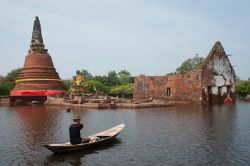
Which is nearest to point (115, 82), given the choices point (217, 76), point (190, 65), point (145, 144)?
point (190, 65)

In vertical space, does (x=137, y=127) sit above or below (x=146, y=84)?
below

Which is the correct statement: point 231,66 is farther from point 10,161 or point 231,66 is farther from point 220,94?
point 10,161

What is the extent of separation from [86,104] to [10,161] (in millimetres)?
25261

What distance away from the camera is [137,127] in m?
22.1

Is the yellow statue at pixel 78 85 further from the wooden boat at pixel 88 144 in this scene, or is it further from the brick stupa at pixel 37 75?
the wooden boat at pixel 88 144

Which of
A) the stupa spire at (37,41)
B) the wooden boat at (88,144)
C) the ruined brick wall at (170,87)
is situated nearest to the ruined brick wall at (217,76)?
the ruined brick wall at (170,87)

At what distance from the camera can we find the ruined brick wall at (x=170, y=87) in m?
45.2

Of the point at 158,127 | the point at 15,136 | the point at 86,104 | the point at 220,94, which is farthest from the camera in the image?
the point at 220,94

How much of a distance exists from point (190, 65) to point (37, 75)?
1320 inches

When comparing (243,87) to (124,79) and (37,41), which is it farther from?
(37,41)

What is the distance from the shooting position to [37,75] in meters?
53.5

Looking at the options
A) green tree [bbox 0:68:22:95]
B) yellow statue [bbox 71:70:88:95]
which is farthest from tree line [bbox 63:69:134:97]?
yellow statue [bbox 71:70:88:95]

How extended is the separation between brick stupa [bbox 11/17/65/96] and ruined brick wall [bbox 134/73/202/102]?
1215 cm

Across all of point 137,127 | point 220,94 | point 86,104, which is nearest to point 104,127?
point 137,127
